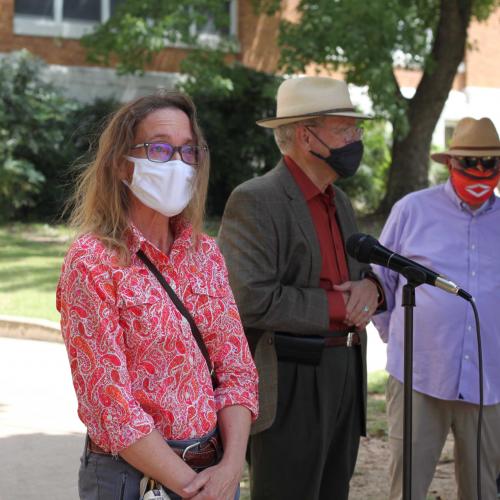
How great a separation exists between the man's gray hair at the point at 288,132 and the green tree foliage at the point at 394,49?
1153 cm

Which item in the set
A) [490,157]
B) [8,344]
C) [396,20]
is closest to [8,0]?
[396,20]

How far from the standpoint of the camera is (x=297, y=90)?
4.30m

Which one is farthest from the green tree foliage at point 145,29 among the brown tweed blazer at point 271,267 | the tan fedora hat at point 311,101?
the brown tweed blazer at point 271,267

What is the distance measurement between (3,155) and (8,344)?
9019 millimetres

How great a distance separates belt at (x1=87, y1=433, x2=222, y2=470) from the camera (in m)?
2.95

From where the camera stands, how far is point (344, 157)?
4.21 m

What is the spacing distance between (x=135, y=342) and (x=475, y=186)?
92.7 inches

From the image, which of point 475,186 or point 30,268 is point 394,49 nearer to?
point 30,268

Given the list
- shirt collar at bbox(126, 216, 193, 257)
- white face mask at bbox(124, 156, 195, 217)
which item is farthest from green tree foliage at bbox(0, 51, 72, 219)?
white face mask at bbox(124, 156, 195, 217)

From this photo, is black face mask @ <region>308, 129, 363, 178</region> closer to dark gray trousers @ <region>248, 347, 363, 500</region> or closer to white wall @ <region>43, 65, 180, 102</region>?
dark gray trousers @ <region>248, 347, 363, 500</region>

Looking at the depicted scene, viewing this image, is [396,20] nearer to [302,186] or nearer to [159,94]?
[302,186]

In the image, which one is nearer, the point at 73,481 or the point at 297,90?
the point at 297,90

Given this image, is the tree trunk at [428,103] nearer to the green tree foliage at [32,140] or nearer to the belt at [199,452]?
the green tree foliage at [32,140]

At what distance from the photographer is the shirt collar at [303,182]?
4227 mm
